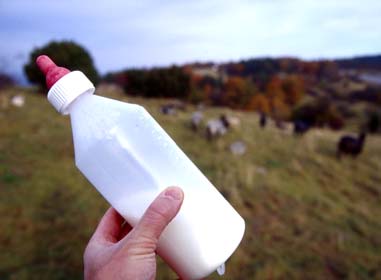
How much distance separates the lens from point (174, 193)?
1083 mm

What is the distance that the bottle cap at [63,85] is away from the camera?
1.15 meters

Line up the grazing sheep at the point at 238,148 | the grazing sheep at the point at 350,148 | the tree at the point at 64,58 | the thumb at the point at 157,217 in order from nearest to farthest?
the thumb at the point at 157,217
the grazing sheep at the point at 238,148
the grazing sheep at the point at 350,148
the tree at the point at 64,58

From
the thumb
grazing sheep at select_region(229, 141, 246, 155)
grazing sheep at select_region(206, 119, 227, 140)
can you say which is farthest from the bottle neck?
grazing sheep at select_region(206, 119, 227, 140)

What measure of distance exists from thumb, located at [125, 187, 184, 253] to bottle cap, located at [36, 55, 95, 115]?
0.51 meters

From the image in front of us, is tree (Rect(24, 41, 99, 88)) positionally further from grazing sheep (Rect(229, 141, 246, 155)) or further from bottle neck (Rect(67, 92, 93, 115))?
bottle neck (Rect(67, 92, 93, 115))

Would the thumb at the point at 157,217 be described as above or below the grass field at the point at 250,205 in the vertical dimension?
above

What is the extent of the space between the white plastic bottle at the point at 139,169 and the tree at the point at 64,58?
16531 millimetres

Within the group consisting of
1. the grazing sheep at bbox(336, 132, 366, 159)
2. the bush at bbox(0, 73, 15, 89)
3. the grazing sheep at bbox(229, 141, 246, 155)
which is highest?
the grazing sheep at bbox(229, 141, 246, 155)

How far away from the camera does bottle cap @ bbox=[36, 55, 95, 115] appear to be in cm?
115

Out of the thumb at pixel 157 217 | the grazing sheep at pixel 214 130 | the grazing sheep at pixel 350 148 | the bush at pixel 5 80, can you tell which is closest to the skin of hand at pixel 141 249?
the thumb at pixel 157 217

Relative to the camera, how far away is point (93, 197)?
15.8ft

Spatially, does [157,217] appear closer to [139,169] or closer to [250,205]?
[139,169]

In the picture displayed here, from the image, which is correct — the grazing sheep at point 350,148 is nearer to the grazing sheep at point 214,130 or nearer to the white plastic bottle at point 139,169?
the grazing sheep at point 214,130

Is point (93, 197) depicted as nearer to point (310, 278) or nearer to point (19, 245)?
point (19, 245)
